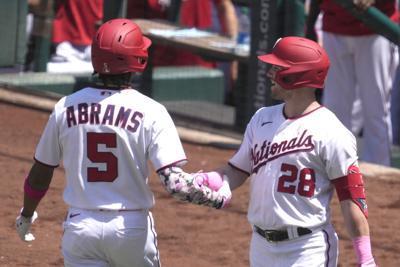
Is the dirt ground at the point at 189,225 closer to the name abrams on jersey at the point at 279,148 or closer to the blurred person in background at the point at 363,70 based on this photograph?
the blurred person in background at the point at 363,70

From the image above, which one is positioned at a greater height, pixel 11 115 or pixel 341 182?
pixel 341 182

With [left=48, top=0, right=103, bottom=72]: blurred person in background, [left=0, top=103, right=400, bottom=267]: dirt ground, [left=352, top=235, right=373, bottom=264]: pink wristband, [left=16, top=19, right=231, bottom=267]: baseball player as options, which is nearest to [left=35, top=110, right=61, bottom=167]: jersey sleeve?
[left=16, top=19, right=231, bottom=267]: baseball player

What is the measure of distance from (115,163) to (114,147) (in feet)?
0.20

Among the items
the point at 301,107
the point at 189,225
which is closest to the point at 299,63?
the point at 301,107

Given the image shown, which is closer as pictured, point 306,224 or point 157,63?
point 306,224

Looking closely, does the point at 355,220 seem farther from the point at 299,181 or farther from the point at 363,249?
the point at 299,181

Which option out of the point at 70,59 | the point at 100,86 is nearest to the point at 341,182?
the point at 100,86

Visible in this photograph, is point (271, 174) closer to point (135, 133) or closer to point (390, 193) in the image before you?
point (135, 133)

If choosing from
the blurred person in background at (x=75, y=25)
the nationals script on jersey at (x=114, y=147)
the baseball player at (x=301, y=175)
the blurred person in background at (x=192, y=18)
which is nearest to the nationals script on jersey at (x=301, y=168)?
the baseball player at (x=301, y=175)

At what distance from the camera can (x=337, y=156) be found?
4016mm

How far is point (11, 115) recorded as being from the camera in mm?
9148

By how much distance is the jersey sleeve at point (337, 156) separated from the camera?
4016 mm

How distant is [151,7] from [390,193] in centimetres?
453

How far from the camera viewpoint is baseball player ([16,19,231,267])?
418cm
